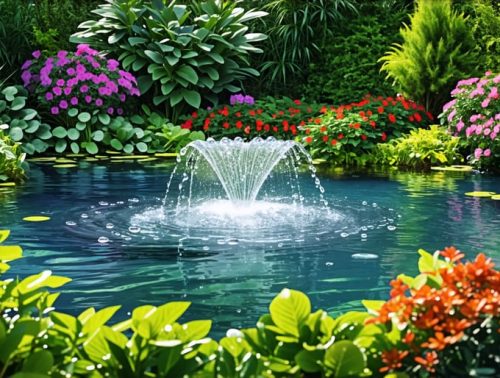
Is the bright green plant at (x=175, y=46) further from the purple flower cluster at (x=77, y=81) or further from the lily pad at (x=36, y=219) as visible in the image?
the lily pad at (x=36, y=219)

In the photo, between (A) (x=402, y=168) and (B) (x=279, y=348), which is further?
(A) (x=402, y=168)

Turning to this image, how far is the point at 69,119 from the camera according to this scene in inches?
503

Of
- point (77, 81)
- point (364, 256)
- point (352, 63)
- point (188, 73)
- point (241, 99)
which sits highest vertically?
point (352, 63)

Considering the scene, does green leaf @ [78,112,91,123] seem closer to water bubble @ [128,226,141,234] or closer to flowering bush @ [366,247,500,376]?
water bubble @ [128,226,141,234]

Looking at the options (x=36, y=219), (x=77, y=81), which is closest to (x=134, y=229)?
(x=36, y=219)

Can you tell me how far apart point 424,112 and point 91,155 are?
16.4 ft

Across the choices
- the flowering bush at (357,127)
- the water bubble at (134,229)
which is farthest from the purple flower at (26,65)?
the water bubble at (134,229)

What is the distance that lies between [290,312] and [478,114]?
359 inches

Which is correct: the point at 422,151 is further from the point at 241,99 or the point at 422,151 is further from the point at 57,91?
the point at 57,91

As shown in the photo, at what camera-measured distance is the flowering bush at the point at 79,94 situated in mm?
12539

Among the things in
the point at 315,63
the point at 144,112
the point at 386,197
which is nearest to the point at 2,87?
the point at 144,112

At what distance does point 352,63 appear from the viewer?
14.8m

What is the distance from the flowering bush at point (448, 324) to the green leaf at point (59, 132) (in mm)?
10749

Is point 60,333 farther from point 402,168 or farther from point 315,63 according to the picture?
point 315,63
